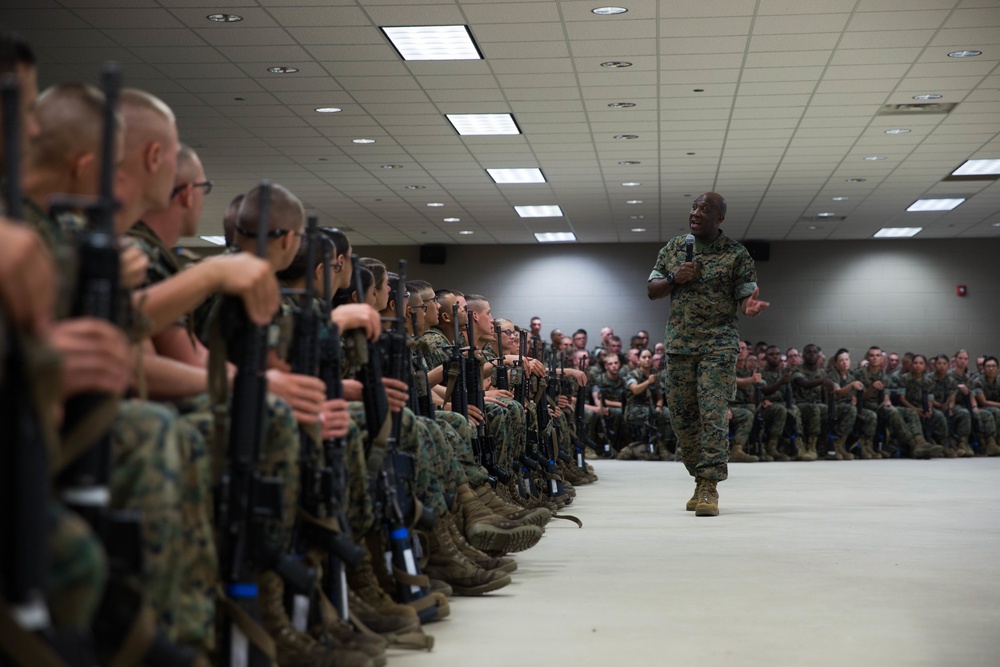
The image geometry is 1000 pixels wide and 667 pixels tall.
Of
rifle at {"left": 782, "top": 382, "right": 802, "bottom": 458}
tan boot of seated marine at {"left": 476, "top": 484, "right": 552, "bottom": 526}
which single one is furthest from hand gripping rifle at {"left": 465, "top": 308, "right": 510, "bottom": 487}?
rifle at {"left": 782, "top": 382, "right": 802, "bottom": 458}

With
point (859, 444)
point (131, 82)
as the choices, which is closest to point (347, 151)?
point (131, 82)

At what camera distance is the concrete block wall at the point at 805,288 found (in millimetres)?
19031

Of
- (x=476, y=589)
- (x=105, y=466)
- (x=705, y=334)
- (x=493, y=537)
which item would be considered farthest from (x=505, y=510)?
(x=105, y=466)

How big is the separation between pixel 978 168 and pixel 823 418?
3.20 m

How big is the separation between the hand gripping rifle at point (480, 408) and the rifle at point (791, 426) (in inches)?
336

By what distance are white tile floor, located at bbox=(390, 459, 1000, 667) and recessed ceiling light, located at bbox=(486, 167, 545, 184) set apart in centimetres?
694

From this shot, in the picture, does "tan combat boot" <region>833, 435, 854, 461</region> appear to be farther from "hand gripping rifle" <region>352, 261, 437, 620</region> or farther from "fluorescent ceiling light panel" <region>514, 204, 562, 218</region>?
"hand gripping rifle" <region>352, 261, 437, 620</region>

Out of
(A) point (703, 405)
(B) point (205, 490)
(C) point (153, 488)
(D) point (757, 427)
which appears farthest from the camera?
(D) point (757, 427)

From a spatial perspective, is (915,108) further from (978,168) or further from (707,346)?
(707,346)

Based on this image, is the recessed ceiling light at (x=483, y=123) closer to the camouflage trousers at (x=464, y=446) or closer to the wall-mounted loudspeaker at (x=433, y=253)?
the camouflage trousers at (x=464, y=446)

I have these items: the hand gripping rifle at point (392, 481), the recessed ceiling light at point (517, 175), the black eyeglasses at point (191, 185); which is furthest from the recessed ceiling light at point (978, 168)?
the black eyeglasses at point (191, 185)

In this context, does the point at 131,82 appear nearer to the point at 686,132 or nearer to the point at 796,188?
the point at 686,132

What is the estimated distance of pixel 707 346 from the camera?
5934 millimetres

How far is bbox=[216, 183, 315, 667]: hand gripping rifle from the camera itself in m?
1.99
